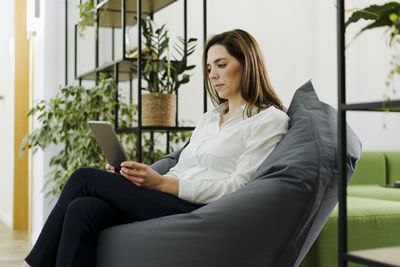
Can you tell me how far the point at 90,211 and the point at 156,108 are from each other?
3.37 feet

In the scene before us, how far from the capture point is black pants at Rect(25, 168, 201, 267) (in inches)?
61.1

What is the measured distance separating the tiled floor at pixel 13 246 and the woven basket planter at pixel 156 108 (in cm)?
132

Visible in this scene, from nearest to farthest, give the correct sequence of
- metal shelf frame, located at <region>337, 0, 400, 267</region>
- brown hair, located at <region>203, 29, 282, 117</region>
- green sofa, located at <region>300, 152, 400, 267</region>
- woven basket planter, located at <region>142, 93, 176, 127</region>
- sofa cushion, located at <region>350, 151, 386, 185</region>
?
1. metal shelf frame, located at <region>337, 0, 400, 267</region>
2. brown hair, located at <region>203, 29, 282, 117</region>
3. green sofa, located at <region>300, 152, 400, 267</region>
4. woven basket planter, located at <region>142, 93, 176, 127</region>
5. sofa cushion, located at <region>350, 151, 386, 185</region>

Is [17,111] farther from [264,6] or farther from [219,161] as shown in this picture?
[219,161]

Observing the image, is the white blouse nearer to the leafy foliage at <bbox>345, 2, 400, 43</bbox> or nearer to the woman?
the woman

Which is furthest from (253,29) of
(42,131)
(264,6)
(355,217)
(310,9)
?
(355,217)

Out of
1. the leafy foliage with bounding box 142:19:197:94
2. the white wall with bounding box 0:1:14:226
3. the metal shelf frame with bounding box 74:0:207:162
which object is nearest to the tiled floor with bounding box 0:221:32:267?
the white wall with bounding box 0:1:14:226

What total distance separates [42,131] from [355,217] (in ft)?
6.44

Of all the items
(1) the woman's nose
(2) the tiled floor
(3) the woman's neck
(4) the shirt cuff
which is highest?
(1) the woman's nose

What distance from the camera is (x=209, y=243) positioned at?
1.47m

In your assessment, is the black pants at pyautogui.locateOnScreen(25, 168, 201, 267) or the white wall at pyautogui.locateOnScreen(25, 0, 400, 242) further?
the white wall at pyautogui.locateOnScreen(25, 0, 400, 242)

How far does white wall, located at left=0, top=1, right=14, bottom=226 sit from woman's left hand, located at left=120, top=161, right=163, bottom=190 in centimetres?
343

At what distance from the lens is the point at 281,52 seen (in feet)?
13.6

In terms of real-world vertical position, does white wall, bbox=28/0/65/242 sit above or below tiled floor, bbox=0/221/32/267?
above
